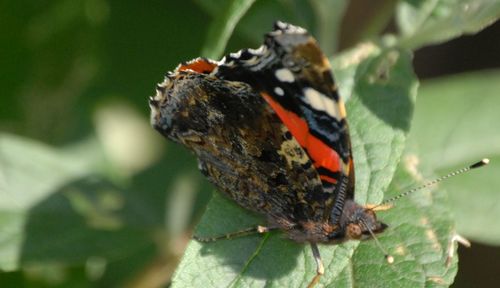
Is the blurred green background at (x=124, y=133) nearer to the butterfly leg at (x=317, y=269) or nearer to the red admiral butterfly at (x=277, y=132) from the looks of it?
the red admiral butterfly at (x=277, y=132)

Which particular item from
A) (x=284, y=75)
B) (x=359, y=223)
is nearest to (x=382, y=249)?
(x=359, y=223)

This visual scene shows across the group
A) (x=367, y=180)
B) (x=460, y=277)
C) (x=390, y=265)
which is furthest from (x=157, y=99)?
(x=460, y=277)

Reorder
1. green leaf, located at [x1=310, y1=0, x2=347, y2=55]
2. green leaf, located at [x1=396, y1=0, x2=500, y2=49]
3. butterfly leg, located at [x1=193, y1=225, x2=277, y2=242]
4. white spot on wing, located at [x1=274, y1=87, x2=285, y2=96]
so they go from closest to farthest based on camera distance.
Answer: white spot on wing, located at [x1=274, y1=87, x2=285, y2=96]
butterfly leg, located at [x1=193, y1=225, x2=277, y2=242]
green leaf, located at [x1=396, y1=0, x2=500, y2=49]
green leaf, located at [x1=310, y1=0, x2=347, y2=55]

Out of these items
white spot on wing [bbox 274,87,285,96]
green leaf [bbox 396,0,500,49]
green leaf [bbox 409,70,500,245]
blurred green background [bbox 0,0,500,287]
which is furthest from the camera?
green leaf [bbox 409,70,500,245]

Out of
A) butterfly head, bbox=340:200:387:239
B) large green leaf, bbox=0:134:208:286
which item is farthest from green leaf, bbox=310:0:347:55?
large green leaf, bbox=0:134:208:286

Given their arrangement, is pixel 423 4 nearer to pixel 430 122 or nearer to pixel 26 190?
pixel 430 122

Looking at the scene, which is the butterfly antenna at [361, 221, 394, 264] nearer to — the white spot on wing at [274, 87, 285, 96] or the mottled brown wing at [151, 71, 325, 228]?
the mottled brown wing at [151, 71, 325, 228]

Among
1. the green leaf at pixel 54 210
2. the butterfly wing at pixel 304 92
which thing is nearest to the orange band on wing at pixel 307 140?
the butterfly wing at pixel 304 92
